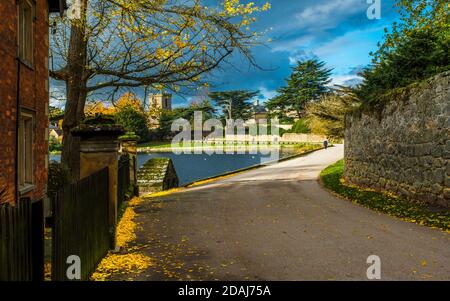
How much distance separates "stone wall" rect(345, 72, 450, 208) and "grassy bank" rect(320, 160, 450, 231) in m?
0.38

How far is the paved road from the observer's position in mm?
6309

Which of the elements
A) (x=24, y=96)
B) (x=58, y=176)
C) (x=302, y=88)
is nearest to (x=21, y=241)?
(x=24, y=96)

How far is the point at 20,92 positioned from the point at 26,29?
2.02 meters

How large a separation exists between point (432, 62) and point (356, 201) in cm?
721

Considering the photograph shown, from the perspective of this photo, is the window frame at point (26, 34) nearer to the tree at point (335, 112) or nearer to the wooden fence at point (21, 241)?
the wooden fence at point (21, 241)

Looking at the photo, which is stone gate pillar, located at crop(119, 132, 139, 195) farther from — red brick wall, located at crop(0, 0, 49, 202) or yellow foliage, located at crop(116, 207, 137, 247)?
red brick wall, located at crop(0, 0, 49, 202)

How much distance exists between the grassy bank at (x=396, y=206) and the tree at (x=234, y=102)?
2932 inches

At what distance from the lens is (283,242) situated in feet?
27.1

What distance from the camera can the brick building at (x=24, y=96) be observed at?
28.4 feet

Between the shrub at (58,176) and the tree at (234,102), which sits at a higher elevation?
the tree at (234,102)

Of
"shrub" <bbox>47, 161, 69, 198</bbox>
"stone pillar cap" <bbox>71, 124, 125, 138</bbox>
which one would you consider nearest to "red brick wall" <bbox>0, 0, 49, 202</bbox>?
"stone pillar cap" <bbox>71, 124, 125, 138</bbox>

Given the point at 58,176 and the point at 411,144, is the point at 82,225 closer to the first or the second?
the point at 58,176

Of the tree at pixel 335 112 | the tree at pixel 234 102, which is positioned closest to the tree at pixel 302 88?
the tree at pixel 234 102
